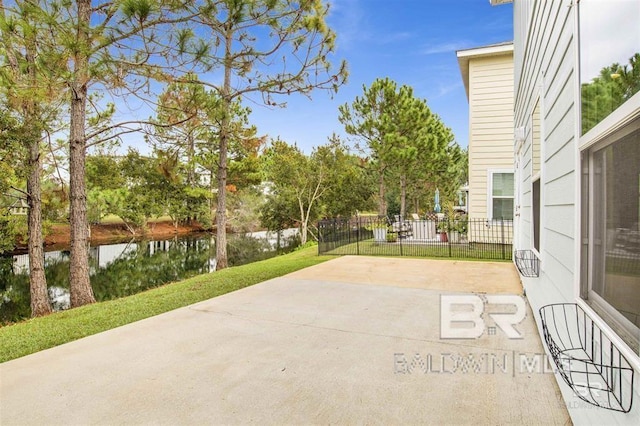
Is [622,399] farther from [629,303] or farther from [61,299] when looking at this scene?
[61,299]

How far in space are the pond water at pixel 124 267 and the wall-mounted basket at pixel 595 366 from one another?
920cm

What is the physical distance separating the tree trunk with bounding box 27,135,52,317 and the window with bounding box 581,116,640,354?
8.91m

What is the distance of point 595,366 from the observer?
59.2 inches

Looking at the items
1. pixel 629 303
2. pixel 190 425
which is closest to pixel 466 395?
pixel 629 303

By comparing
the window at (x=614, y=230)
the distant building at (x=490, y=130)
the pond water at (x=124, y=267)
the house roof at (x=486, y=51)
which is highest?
the house roof at (x=486, y=51)

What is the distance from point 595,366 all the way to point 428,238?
398 inches

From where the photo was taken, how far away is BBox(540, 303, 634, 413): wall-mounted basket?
126cm

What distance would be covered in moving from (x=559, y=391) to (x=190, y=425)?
7.58 feet

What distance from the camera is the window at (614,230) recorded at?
47.1 inches

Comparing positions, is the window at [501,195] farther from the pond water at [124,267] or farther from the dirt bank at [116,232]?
the dirt bank at [116,232]

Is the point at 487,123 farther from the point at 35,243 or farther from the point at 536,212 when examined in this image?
the point at 35,243

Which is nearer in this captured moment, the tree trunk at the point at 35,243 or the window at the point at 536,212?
the window at the point at 536,212

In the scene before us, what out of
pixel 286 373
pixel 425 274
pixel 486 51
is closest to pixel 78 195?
pixel 286 373

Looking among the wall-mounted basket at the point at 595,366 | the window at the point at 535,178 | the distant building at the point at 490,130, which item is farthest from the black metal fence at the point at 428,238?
the wall-mounted basket at the point at 595,366
